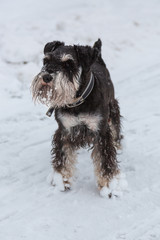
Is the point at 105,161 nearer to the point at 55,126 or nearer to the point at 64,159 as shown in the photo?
the point at 64,159

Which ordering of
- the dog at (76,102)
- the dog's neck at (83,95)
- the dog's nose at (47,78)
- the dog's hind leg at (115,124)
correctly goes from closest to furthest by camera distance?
the dog's nose at (47,78)
the dog at (76,102)
the dog's neck at (83,95)
the dog's hind leg at (115,124)

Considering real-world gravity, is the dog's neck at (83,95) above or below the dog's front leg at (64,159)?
above

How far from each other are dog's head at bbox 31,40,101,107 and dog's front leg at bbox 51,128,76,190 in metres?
0.73

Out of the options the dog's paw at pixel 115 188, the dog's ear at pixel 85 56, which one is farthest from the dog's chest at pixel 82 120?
the dog's paw at pixel 115 188

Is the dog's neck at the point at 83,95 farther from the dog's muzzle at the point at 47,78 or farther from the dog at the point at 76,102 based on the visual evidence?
the dog's muzzle at the point at 47,78

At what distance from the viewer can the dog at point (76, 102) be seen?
140 inches

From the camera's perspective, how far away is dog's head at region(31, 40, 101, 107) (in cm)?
348

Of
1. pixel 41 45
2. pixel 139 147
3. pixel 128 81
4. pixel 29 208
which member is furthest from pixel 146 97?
pixel 29 208

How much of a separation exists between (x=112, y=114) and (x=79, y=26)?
4.83 metres

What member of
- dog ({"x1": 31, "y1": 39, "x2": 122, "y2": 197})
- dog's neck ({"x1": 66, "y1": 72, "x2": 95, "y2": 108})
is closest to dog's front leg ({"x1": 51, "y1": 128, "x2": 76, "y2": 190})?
dog ({"x1": 31, "y1": 39, "x2": 122, "y2": 197})

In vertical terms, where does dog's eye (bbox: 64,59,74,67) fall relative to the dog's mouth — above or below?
above

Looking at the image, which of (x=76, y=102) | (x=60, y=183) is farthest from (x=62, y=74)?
(x=60, y=183)

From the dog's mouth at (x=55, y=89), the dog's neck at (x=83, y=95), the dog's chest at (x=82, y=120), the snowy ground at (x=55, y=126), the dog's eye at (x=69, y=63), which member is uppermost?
the dog's eye at (x=69, y=63)

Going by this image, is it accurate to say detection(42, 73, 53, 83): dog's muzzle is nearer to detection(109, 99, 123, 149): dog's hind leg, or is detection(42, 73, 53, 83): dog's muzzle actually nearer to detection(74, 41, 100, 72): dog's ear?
detection(74, 41, 100, 72): dog's ear
